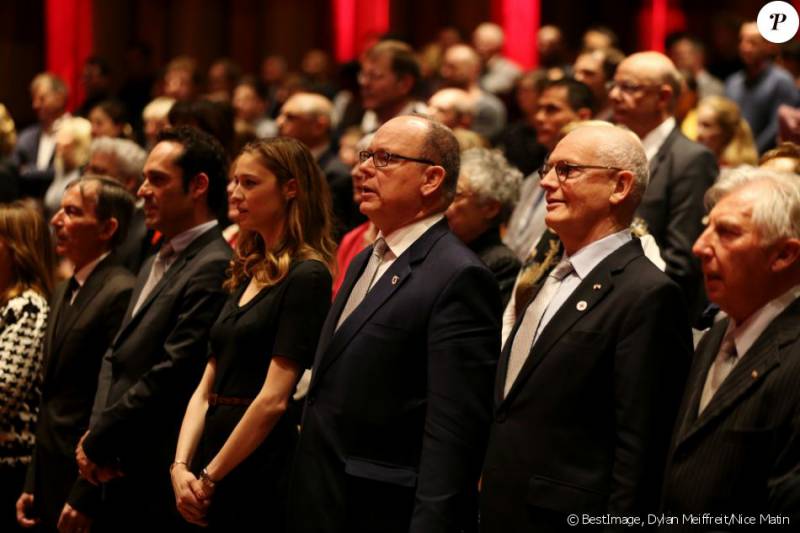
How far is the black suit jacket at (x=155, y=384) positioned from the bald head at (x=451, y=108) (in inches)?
71.5

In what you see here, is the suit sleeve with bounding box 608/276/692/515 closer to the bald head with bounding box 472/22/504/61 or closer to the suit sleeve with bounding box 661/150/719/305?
the suit sleeve with bounding box 661/150/719/305

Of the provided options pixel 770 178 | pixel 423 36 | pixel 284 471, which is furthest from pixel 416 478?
pixel 423 36

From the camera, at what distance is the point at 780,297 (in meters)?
2.63

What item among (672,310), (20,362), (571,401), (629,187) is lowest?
(20,362)

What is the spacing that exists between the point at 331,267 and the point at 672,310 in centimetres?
119

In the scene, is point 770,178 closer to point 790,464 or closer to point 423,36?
point 790,464

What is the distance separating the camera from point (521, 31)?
34.1ft

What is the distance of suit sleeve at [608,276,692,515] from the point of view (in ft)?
8.89

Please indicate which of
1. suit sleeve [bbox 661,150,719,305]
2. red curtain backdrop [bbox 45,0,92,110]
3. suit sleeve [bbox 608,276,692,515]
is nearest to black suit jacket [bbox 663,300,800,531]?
suit sleeve [bbox 608,276,692,515]

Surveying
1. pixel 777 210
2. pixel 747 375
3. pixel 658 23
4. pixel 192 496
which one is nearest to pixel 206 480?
pixel 192 496

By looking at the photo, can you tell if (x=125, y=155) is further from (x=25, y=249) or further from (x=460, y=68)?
(x=460, y=68)

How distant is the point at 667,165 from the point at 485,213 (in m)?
0.82

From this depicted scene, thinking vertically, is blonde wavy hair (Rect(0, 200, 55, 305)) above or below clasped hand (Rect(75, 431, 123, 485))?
above

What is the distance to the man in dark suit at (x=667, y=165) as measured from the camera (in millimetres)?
4426
